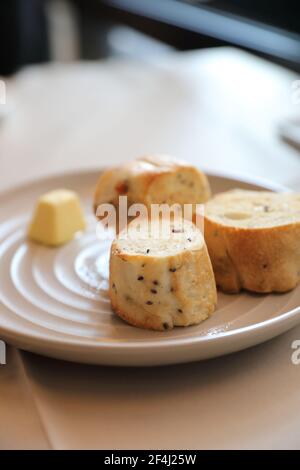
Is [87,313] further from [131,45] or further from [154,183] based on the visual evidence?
[131,45]

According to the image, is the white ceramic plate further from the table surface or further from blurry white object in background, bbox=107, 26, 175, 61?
blurry white object in background, bbox=107, 26, 175, 61

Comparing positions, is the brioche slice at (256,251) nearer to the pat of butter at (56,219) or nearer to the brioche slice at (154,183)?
the brioche slice at (154,183)

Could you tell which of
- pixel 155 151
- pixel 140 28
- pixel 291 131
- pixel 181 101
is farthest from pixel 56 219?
pixel 140 28

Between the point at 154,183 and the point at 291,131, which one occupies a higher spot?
the point at 154,183

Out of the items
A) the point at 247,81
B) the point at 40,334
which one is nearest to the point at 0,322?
the point at 40,334

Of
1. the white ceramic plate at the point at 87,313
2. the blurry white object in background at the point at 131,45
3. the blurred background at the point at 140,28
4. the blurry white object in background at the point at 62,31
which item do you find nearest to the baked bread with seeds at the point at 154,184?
the white ceramic plate at the point at 87,313

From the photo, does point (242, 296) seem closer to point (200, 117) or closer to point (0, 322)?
point (0, 322)

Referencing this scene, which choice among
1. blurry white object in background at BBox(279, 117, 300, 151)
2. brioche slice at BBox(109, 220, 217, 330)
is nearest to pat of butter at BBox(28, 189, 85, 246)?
brioche slice at BBox(109, 220, 217, 330)
